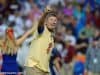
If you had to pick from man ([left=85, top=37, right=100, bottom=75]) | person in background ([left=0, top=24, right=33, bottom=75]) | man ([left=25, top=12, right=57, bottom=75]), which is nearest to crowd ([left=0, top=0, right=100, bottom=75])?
man ([left=85, top=37, right=100, bottom=75])

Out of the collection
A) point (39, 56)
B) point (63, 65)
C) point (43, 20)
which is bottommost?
point (63, 65)

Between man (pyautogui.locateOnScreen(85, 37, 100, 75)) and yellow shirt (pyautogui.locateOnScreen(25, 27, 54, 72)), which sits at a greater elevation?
yellow shirt (pyautogui.locateOnScreen(25, 27, 54, 72))

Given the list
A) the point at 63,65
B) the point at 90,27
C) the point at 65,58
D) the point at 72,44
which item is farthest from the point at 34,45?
the point at 90,27

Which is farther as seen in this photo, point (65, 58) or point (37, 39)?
point (65, 58)

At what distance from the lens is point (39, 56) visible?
8375 millimetres

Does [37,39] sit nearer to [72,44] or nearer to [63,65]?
[63,65]

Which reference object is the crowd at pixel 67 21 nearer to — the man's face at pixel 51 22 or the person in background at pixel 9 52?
the person in background at pixel 9 52

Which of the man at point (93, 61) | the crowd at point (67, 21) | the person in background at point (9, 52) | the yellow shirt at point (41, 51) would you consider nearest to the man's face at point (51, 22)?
the yellow shirt at point (41, 51)

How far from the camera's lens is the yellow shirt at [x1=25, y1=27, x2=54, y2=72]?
839 cm

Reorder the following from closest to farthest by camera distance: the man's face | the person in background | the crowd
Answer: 1. the man's face
2. the person in background
3. the crowd

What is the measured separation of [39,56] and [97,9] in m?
8.77

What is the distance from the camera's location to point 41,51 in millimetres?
8398

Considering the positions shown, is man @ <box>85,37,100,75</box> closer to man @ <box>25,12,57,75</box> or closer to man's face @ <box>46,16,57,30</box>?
man @ <box>25,12,57,75</box>

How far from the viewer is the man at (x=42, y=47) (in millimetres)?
8391
